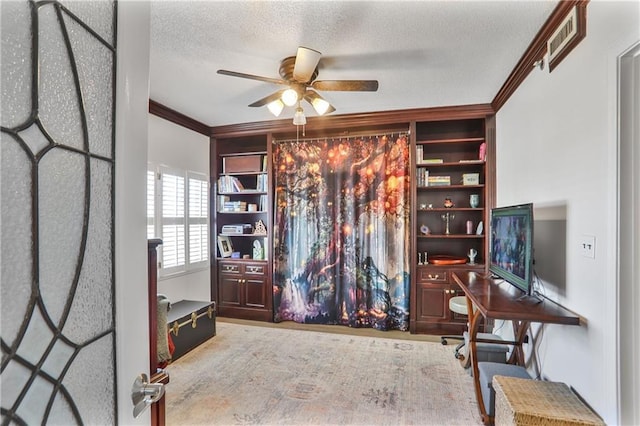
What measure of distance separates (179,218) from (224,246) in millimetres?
847

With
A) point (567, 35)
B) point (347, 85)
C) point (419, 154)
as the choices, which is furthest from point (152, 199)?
point (567, 35)

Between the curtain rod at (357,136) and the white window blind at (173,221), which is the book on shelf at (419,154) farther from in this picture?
the white window blind at (173,221)

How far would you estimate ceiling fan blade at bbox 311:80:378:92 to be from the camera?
2355 mm

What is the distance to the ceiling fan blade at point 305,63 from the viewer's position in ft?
6.71

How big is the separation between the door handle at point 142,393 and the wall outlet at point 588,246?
2042 mm

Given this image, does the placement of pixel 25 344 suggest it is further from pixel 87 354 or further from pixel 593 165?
pixel 593 165

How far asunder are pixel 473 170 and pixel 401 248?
54.6 inches

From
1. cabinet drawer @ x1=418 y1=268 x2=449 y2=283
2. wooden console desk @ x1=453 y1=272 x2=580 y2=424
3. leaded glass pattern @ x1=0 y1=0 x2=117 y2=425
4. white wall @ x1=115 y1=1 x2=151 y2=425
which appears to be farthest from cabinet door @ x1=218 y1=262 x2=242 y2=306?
leaded glass pattern @ x1=0 y1=0 x2=117 y2=425

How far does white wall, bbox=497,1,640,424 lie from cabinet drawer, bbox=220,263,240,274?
3.50 metres

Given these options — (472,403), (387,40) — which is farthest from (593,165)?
(472,403)

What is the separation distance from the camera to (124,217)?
0.68 metres

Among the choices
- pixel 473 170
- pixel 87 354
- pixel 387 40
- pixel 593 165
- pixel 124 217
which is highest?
pixel 387 40

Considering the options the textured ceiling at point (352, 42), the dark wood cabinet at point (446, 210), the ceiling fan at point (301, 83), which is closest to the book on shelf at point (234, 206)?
the textured ceiling at point (352, 42)

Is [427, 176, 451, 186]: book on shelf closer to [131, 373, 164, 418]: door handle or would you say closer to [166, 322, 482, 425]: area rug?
[166, 322, 482, 425]: area rug
